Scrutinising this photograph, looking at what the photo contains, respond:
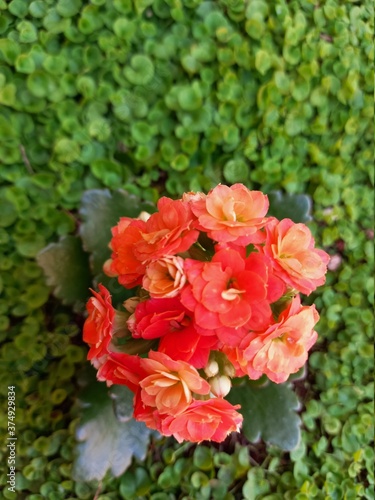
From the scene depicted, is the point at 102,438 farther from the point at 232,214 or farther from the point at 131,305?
the point at 232,214

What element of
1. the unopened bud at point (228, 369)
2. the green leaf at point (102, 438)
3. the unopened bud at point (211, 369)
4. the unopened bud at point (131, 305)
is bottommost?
the green leaf at point (102, 438)

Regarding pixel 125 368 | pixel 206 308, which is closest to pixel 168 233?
pixel 206 308

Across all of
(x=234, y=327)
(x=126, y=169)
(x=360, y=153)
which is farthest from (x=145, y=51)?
(x=234, y=327)

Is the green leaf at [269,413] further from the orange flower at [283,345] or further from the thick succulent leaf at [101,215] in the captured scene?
the thick succulent leaf at [101,215]

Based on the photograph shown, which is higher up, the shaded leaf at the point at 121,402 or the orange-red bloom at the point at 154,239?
the orange-red bloom at the point at 154,239

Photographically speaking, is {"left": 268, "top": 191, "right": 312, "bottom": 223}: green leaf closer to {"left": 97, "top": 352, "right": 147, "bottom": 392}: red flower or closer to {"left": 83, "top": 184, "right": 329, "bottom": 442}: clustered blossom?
{"left": 83, "top": 184, "right": 329, "bottom": 442}: clustered blossom

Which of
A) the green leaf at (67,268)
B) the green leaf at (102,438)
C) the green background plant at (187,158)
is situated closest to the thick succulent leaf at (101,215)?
the green leaf at (67,268)
